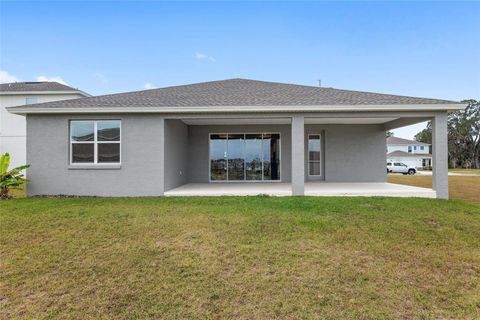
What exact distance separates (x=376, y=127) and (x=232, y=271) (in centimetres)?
1360

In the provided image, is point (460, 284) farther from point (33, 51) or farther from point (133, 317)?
point (33, 51)

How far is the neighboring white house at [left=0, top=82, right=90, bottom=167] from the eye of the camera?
856 inches

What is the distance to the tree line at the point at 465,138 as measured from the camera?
54.3 metres

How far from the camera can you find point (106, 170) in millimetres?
10461

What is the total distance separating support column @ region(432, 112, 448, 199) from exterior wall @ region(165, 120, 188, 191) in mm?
10400

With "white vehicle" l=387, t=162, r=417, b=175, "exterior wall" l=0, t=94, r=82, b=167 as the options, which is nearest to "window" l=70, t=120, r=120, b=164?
"exterior wall" l=0, t=94, r=82, b=167

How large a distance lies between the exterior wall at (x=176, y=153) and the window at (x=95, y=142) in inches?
75.3

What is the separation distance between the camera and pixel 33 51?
61.0 ft

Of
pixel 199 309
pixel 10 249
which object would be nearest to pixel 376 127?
pixel 199 309

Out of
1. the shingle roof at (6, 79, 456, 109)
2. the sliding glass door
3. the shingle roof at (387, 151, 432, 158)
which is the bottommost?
the sliding glass door

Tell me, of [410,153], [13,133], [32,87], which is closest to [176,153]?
[13,133]

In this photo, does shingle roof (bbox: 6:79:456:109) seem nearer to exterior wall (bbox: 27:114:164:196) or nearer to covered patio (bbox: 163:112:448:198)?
exterior wall (bbox: 27:114:164:196)

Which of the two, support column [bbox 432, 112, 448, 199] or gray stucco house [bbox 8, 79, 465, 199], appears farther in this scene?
gray stucco house [bbox 8, 79, 465, 199]

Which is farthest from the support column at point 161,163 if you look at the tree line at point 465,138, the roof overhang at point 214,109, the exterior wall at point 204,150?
the tree line at point 465,138
